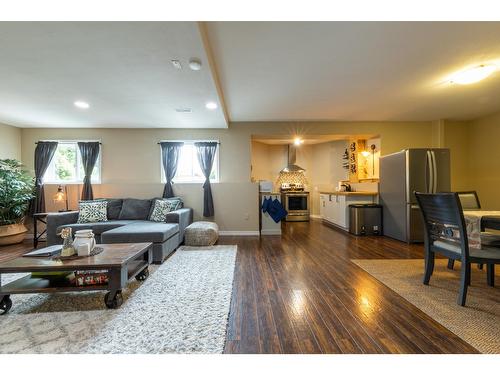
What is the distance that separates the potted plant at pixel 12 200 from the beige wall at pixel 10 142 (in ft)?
1.22

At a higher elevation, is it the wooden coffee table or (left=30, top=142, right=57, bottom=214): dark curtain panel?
(left=30, top=142, right=57, bottom=214): dark curtain panel

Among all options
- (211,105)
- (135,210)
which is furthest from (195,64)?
(135,210)

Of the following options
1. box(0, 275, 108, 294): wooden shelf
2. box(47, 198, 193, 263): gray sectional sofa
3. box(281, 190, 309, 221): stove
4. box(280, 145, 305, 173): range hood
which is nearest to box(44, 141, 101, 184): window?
box(47, 198, 193, 263): gray sectional sofa

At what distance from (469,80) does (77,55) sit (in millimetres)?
4595

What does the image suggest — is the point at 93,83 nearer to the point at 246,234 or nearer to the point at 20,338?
the point at 20,338

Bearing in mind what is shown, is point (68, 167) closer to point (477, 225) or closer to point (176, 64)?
point (176, 64)

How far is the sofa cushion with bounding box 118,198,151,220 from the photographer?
175 inches

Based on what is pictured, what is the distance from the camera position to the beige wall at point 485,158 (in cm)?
470

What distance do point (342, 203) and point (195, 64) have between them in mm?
4459

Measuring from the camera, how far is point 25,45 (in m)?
2.10

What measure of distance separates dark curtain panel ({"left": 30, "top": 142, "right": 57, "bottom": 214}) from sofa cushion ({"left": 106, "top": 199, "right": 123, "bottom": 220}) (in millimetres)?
1637

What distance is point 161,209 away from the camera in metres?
4.34

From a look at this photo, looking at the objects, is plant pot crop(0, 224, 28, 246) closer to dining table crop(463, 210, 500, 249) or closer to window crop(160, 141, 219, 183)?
window crop(160, 141, 219, 183)
